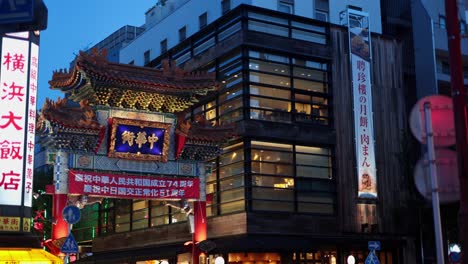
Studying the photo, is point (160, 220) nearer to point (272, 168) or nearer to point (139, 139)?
point (272, 168)

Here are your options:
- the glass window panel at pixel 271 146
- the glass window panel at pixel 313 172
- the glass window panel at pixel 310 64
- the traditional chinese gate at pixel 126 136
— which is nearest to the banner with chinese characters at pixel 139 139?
the traditional chinese gate at pixel 126 136

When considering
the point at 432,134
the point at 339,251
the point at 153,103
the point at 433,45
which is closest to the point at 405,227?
the point at 339,251

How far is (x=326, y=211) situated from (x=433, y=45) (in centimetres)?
1311

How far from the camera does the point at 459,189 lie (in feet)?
19.8

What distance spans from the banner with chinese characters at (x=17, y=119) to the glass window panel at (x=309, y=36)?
16.2 metres

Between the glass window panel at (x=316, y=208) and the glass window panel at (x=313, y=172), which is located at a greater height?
the glass window panel at (x=313, y=172)

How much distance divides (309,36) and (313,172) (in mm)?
7261

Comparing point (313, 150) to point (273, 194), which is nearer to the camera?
point (273, 194)

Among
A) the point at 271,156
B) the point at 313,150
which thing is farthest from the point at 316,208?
the point at 271,156

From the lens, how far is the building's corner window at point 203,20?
38219mm

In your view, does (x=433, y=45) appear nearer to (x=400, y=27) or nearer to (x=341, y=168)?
(x=400, y=27)

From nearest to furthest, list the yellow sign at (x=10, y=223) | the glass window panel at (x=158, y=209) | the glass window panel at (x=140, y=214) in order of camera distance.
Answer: the yellow sign at (x=10, y=223)
the glass window panel at (x=158, y=209)
the glass window panel at (x=140, y=214)

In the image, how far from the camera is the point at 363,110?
33750 mm

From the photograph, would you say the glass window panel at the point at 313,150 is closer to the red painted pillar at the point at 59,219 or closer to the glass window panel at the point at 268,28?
the glass window panel at the point at 268,28
